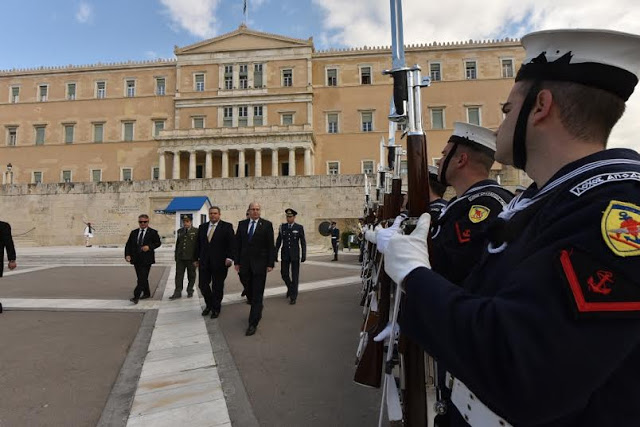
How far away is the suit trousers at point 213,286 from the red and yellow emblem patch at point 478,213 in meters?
5.37

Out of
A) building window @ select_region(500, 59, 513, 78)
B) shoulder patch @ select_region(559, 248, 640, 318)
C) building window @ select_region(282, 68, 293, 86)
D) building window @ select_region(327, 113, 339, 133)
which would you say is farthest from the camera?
building window @ select_region(327, 113, 339, 133)

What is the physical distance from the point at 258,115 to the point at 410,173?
143 ft

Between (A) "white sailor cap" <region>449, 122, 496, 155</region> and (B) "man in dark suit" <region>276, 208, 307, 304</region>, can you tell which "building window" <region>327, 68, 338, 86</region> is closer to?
(B) "man in dark suit" <region>276, 208, 307, 304</region>

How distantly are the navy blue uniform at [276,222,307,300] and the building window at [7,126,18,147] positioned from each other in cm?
5217

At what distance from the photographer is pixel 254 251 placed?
21.1 feet

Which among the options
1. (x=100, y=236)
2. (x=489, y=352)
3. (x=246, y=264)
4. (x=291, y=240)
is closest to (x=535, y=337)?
(x=489, y=352)

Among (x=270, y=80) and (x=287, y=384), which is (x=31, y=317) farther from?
(x=270, y=80)

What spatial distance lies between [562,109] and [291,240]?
300 inches

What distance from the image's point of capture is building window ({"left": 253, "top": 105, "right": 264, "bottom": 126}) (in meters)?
42.9

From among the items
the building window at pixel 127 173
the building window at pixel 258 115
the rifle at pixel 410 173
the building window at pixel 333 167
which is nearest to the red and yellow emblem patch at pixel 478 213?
the rifle at pixel 410 173

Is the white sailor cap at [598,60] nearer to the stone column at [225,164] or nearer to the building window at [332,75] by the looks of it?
the stone column at [225,164]

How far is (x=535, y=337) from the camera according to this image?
81 centimetres

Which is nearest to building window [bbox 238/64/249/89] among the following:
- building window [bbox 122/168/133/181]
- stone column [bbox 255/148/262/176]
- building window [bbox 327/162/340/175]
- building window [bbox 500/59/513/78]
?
stone column [bbox 255/148/262/176]

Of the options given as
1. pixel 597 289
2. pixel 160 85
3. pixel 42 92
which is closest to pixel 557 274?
pixel 597 289
